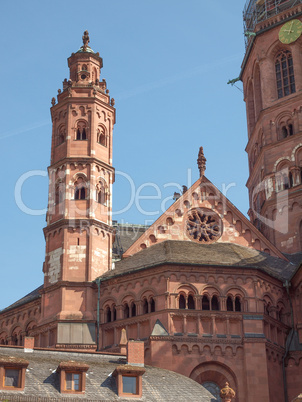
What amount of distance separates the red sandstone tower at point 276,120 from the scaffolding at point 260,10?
3.7 inches

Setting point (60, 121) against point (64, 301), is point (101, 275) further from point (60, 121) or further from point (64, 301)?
point (60, 121)

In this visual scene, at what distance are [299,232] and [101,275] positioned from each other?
17.8 m

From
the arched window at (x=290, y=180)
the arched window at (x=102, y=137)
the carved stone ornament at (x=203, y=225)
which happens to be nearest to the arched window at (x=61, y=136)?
the arched window at (x=102, y=137)

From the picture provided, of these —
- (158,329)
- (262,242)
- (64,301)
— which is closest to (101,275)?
(64,301)

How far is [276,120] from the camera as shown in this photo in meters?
73.4

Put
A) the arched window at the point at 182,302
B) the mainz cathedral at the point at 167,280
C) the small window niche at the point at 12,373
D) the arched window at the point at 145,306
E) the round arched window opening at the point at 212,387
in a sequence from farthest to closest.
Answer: the arched window at the point at 145,306 < the arched window at the point at 182,302 < the round arched window opening at the point at 212,387 < the mainz cathedral at the point at 167,280 < the small window niche at the point at 12,373

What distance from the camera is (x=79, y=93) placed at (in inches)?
2621

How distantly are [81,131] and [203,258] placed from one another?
48.8ft

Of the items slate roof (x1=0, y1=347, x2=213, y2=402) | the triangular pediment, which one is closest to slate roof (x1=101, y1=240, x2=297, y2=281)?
the triangular pediment

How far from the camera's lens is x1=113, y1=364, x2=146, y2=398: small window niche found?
43556 millimetres

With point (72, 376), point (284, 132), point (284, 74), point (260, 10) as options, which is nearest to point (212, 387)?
point (72, 376)

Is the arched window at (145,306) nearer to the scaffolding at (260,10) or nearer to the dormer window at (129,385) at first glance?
the dormer window at (129,385)

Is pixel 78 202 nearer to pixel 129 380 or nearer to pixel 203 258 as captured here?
pixel 203 258

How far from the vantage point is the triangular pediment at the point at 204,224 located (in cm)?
6278
